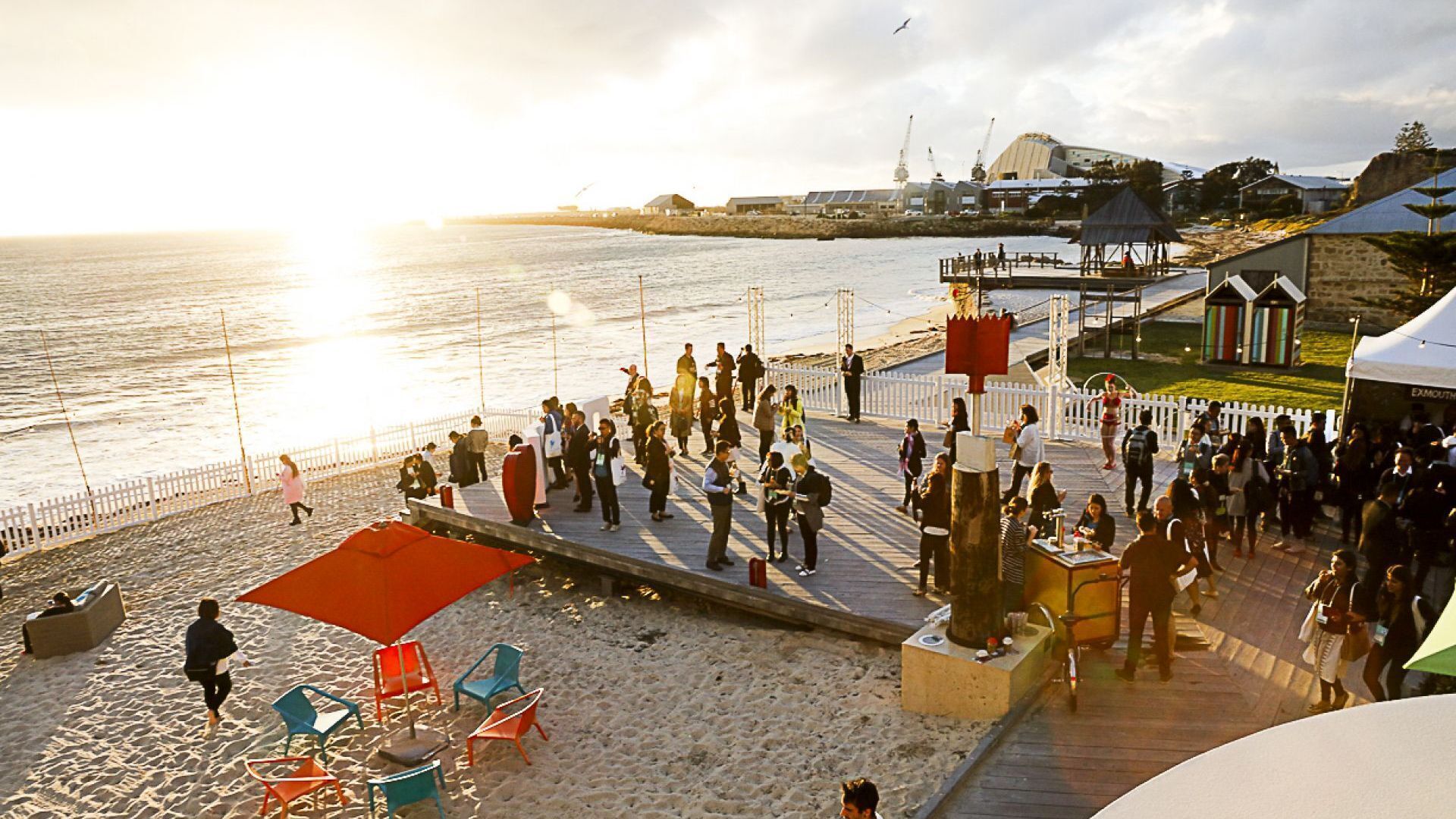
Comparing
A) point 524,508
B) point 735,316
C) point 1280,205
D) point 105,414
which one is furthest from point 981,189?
point 524,508

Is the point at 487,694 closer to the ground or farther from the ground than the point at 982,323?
closer to the ground

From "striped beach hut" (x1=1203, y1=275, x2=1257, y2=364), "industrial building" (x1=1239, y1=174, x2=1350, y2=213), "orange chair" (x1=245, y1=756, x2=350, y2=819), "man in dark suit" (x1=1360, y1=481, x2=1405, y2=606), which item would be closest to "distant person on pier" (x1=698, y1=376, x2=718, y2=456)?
A: "orange chair" (x1=245, y1=756, x2=350, y2=819)

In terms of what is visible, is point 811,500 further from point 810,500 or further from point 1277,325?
point 1277,325

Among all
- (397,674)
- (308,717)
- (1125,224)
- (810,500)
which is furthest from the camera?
(1125,224)

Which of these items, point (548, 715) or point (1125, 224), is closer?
point (548, 715)

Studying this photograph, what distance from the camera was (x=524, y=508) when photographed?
472 inches

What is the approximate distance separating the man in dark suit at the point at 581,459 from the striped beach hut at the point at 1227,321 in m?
19.6

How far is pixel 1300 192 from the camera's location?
92.3 metres

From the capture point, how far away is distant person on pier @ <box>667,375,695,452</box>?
14.6 m

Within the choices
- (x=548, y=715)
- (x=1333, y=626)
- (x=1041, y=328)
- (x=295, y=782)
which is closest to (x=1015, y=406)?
(x=1333, y=626)

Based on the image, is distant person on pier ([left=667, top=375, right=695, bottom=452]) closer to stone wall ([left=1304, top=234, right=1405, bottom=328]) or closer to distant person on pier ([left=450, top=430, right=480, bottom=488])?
distant person on pier ([left=450, top=430, right=480, bottom=488])

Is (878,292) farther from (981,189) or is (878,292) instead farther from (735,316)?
(981,189)

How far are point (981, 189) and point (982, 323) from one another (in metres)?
174

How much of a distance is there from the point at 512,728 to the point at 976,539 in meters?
4.28
